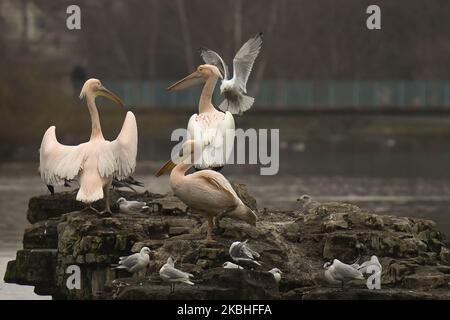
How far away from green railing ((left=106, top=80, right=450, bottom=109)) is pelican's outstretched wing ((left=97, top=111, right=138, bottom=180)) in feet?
180

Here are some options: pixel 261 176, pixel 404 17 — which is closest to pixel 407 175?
pixel 261 176

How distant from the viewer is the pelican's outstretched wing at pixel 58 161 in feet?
67.2

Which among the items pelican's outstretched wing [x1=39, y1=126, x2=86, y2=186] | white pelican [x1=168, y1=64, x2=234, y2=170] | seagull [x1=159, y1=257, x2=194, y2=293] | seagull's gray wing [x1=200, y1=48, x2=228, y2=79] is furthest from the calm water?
seagull [x1=159, y1=257, x2=194, y2=293]

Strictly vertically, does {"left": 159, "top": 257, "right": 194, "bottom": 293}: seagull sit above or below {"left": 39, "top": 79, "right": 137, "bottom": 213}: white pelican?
below

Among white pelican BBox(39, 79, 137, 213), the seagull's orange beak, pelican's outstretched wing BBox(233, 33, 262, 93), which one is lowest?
white pelican BBox(39, 79, 137, 213)

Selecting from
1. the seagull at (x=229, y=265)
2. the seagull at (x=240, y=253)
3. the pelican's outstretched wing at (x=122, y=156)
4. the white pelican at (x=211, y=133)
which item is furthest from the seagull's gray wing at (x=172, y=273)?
the pelican's outstretched wing at (x=122, y=156)

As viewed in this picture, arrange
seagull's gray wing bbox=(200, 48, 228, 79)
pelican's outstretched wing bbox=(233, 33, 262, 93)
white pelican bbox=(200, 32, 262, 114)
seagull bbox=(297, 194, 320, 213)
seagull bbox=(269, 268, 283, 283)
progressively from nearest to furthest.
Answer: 1. seagull bbox=(269, 268, 283, 283)
2. seagull bbox=(297, 194, 320, 213)
3. white pelican bbox=(200, 32, 262, 114)
4. pelican's outstretched wing bbox=(233, 33, 262, 93)
5. seagull's gray wing bbox=(200, 48, 228, 79)

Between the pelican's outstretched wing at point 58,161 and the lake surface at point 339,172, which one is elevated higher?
the lake surface at point 339,172

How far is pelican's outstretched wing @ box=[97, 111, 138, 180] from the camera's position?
20.4 m

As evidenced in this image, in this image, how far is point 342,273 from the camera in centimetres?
1773

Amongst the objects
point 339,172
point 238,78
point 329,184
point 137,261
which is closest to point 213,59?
point 238,78

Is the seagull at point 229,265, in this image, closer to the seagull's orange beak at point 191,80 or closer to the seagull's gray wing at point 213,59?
the seagull's orange beak at point 191,80

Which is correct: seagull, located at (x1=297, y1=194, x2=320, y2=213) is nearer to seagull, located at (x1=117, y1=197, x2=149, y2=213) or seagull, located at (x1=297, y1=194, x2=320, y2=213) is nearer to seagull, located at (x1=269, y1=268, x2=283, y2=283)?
seagull, located at (x1=117, y1=197, x2=149, y2=213)

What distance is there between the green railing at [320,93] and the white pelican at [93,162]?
54.8 meters
